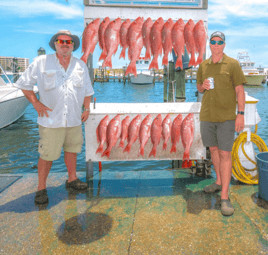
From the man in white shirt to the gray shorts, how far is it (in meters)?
1.69

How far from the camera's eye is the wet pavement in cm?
255

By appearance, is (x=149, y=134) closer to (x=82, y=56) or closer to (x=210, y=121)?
(x=210, y=121)

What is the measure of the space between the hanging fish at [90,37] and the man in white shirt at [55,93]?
0.09 metres

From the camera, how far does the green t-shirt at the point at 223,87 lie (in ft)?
10.0

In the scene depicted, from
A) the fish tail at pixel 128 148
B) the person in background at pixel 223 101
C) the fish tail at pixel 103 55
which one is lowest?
the fish tail at pixel 128 148

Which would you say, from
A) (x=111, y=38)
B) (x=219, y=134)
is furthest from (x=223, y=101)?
(x=111, y=38)

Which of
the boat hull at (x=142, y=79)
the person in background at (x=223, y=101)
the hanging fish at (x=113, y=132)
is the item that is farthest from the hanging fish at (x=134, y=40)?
→ the boat hull at (x=142, y=79)

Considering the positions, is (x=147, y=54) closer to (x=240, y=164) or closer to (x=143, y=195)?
(x=143, y=195)

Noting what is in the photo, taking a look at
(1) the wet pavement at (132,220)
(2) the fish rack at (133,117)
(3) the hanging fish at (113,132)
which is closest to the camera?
(1) the wet pavement at (132,220)

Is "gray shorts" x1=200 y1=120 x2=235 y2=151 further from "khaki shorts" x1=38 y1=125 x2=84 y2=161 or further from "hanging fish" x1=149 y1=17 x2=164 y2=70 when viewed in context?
"khaki shorts" x1=38 y1=125 x2=84 y2=161

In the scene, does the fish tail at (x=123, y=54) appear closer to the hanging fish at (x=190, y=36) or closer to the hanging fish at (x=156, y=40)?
the hanging fish at (x=156, y=40)

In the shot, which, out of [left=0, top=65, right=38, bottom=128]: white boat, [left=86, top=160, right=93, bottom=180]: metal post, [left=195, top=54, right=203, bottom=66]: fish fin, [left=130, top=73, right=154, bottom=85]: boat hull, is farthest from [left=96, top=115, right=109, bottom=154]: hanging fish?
[left=130, top=73, right=154, bottom=85]: boat hull

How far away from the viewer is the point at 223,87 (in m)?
3.14

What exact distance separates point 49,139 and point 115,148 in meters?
1.02
